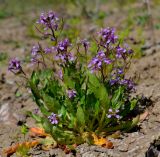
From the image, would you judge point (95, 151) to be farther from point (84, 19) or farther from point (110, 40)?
point (84, 19)

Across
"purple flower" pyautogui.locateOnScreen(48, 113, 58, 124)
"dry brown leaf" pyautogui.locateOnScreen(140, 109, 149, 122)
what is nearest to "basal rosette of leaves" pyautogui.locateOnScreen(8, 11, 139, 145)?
"purple flower" pyautogui.locateOnScreen(48, 113, 58, 124)

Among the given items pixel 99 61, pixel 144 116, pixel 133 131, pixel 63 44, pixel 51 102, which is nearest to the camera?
pixel 99 61

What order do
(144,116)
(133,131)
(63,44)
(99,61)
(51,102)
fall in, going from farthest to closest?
1. (144,116)
2. (133,131)
3. (51,102)
4. (63,44)
5. (99,61)

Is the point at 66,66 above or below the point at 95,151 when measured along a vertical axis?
above

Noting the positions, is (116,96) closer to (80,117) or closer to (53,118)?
(80,117)

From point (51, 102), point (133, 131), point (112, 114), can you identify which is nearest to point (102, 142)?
point (112, 114)

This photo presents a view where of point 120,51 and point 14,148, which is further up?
point 120,51

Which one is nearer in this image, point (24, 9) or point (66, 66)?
point (66, 66)

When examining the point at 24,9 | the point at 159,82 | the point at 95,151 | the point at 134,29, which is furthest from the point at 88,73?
the point at 24,9

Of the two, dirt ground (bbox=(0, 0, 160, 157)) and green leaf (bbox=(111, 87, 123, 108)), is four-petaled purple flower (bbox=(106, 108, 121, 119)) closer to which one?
green leaf (bbox=(111, 87, 123, 108))
